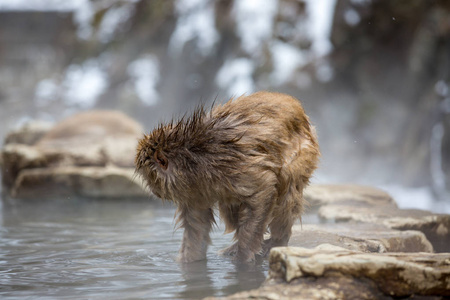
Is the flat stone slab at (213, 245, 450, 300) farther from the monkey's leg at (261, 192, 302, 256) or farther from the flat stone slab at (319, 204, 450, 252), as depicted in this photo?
the flat stone slab at (319, 204, 450, 252)

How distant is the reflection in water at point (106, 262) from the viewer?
315cm

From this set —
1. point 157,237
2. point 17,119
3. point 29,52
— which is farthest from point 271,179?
point 29,52

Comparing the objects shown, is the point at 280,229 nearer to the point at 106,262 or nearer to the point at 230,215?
the point at 230,215

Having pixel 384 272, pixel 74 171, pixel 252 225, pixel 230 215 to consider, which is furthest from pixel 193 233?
pixel 74 171

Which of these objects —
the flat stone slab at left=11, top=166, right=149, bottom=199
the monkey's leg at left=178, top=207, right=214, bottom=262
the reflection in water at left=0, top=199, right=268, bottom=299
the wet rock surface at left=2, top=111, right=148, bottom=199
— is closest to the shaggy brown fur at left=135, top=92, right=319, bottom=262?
the monkey's leg at left=178, top=207, right=214, bottom=262

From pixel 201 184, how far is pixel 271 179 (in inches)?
19.4

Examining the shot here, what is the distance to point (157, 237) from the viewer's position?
208 inches

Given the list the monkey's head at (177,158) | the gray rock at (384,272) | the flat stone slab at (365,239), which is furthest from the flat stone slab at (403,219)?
the gray rock at (384,272)

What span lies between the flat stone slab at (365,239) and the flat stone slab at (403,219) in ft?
1.21

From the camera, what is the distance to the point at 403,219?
5242 millimetres

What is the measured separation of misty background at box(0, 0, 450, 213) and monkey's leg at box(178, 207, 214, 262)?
481 cm

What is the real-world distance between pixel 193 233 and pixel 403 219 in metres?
2.33

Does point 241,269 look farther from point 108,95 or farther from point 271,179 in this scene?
point 108,95

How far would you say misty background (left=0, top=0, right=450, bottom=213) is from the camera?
38.6 feet
